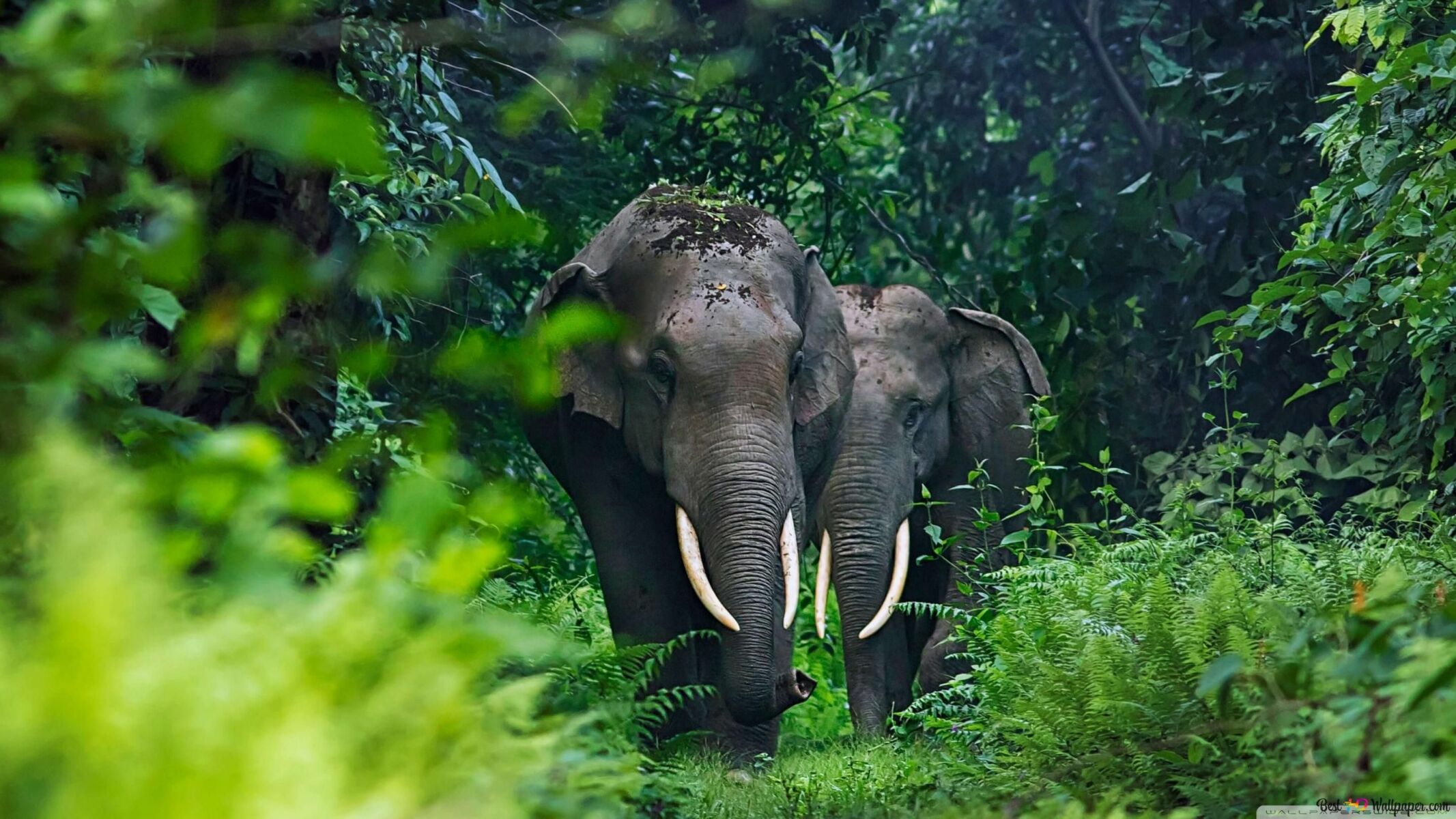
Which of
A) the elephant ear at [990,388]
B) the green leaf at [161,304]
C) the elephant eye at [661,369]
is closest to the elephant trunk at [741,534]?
the elephant eye at [661,369]

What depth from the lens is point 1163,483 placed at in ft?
A: 36.4

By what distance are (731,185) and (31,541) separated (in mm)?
9049

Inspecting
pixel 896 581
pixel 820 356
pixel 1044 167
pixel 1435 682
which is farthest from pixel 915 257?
pixel 1435 682

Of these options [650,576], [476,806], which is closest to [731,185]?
[650,576]

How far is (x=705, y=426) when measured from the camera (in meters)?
6.99

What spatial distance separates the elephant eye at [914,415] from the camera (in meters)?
9.86

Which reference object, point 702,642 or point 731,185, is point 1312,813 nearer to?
point 702,642

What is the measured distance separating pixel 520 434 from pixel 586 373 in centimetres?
341

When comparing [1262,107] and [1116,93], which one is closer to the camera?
[1262,107]

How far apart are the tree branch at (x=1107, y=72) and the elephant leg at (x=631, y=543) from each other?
7.84 metres

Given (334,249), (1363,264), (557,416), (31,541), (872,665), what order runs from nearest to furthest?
(31,541), (334,249), (1363,264), (557,416), (872,665)

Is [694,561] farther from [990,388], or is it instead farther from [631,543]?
[990,388]

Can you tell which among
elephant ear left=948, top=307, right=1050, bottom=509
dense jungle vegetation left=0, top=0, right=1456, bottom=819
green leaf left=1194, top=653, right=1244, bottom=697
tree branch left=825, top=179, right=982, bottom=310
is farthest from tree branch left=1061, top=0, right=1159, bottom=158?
green leaf left=1194, top=653, right=1244, bottom=697

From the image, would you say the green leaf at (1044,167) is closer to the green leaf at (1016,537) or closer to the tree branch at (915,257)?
the tree branch at (915,257)
